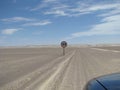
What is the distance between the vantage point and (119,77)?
4.25m

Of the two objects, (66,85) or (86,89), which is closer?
(86,89)

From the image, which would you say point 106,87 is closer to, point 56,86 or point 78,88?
point 78,88

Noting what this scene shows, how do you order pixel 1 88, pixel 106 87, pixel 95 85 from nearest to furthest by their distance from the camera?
pixel 106 87 → pixel 95 85 → pixel 1 88

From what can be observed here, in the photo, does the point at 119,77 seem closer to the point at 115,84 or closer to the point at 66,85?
the point at 115,84

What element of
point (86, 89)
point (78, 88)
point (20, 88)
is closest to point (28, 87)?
point (20, 88)

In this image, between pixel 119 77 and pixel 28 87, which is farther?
pixel 28 87

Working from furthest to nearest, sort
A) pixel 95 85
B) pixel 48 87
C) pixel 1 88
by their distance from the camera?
pixel 1 88, pixel 48 87, pixel 95 85

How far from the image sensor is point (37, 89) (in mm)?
11672

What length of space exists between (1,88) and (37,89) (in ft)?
6.20

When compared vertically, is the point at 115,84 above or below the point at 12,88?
above

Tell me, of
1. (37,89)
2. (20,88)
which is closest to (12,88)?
(20,88)

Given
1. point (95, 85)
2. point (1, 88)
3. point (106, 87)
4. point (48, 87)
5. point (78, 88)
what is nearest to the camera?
point (106, 87)

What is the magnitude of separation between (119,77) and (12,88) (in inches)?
343

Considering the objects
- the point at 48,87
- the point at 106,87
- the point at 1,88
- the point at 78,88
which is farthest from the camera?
the point at 1,88
